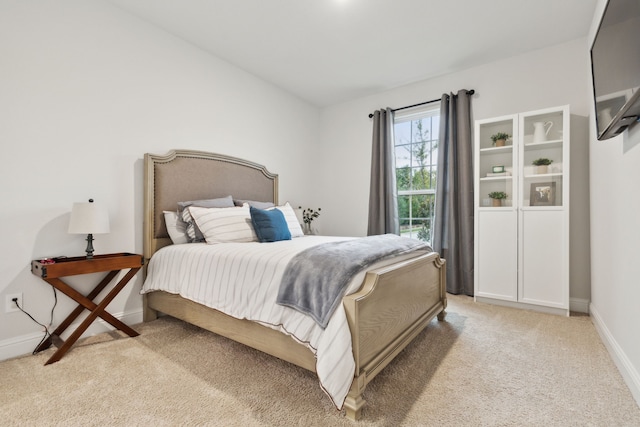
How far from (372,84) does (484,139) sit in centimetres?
153

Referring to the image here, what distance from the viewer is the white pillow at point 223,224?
2.51 m

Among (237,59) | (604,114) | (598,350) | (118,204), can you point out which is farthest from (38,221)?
(598,350)

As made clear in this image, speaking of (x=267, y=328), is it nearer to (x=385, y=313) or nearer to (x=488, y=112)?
(x=385, y=313)

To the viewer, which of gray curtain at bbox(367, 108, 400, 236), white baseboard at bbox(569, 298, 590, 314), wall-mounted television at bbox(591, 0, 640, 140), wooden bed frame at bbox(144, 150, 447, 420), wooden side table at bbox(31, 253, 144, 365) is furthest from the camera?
gray curtain at bbox(367, 108, 400, 236)

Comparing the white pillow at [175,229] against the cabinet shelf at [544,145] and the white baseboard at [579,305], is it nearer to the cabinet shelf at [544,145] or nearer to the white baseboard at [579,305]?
the cabinet shelf at [544,145]

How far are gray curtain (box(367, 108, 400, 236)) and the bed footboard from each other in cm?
159

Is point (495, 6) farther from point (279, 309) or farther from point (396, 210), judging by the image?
point (279, 309)

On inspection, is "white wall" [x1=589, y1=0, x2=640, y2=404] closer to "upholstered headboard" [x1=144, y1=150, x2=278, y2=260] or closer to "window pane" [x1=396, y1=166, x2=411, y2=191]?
"window pane" [x1=396, y1=166, x2=411, y2=191]

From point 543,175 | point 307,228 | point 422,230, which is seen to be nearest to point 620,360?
point 543,175

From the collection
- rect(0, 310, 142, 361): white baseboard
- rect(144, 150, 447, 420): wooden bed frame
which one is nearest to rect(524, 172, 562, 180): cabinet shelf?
rect(144, 150, 447, 420): wooden bed frame

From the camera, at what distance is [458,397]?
1.52 meters

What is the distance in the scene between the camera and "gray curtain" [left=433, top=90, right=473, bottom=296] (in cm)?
337

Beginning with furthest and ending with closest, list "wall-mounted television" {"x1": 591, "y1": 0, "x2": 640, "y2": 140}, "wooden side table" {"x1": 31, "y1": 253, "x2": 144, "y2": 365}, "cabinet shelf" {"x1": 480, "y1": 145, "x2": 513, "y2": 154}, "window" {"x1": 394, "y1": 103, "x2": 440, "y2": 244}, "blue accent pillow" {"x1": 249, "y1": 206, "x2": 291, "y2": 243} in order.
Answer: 1. "window" {"x1": 394, "y1": 103, "x2": 440, "y2": 244}
2. "cabinet shelf" {"x1": 480, "y1": 145, "x2": 513, "y2": 154}
3. "blue accent pillow" {"x1": 249, "y1": 206, "x2": 291, "y2": 243}
4. "wooden side table" {"x1": 31, "y1": 253, "x2": 144, "y2": 365}
5. "wall-mounted television" {"x1": 591, "y1": 0, "x2": 640, "y2": 140}

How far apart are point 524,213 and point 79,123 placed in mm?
3827
